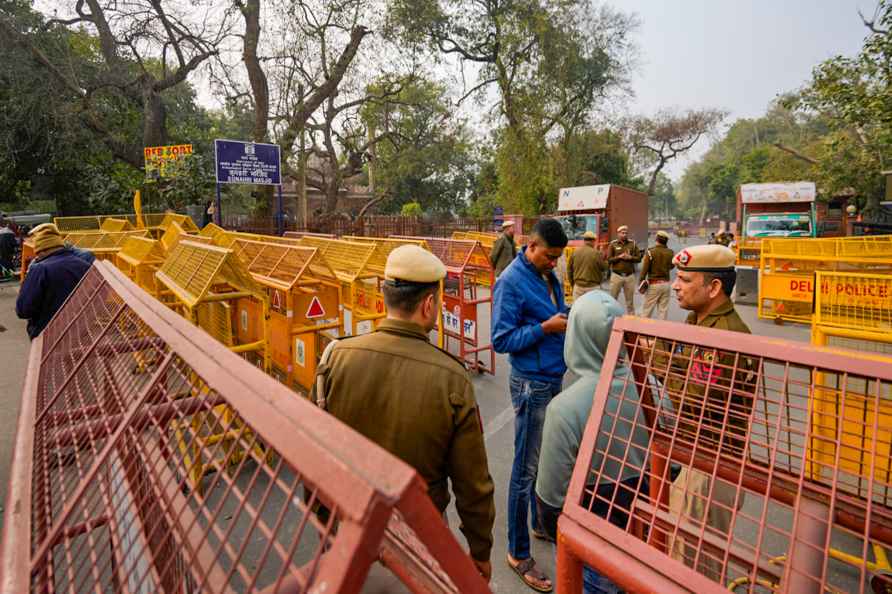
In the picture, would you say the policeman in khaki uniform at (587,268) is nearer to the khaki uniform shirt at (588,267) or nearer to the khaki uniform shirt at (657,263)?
the khaki uniform shirt at (588,267)

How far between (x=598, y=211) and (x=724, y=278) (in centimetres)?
1422

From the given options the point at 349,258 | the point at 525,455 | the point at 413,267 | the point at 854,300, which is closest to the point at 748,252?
the point at 854,300

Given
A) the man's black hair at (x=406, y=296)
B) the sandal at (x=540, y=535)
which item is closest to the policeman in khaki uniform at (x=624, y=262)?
the sandal at (x=540, y=535)

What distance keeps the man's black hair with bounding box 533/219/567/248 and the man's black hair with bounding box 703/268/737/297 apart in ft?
2.51

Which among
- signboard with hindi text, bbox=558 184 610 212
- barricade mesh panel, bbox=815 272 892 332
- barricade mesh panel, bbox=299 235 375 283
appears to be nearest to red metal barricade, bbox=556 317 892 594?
barricade mesh panel, bbox=815 272 892 332

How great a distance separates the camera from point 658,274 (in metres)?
7.62

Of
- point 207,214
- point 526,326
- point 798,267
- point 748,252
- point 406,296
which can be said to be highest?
point 207,214

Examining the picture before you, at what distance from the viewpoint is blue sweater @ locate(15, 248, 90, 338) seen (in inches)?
166

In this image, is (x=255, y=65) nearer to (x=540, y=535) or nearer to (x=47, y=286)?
(x=47, y=286)

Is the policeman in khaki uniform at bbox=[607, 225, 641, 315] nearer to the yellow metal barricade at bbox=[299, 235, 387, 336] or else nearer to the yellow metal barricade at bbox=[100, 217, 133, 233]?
the yellow metal barricade at bbox=[299, 235, 387, 336]

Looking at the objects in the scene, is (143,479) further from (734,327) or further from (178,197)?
(178,197)

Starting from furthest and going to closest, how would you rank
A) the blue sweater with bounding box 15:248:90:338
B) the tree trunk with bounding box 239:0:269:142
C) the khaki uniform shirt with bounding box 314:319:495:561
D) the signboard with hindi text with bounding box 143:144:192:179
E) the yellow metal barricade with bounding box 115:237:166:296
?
the tree trunk with bounding box 239:0:269:142 < the signboard with hindi text with bounding box 143:144:192:179 < the yellow metal barricade with bounding box 115:237:166:296 < the blue sweater with bounding box 15:248:90:338 < the khaki uniform shirt with bounding box 314:319:495:561

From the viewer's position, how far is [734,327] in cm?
240

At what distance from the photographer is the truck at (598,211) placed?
15.6 meters
